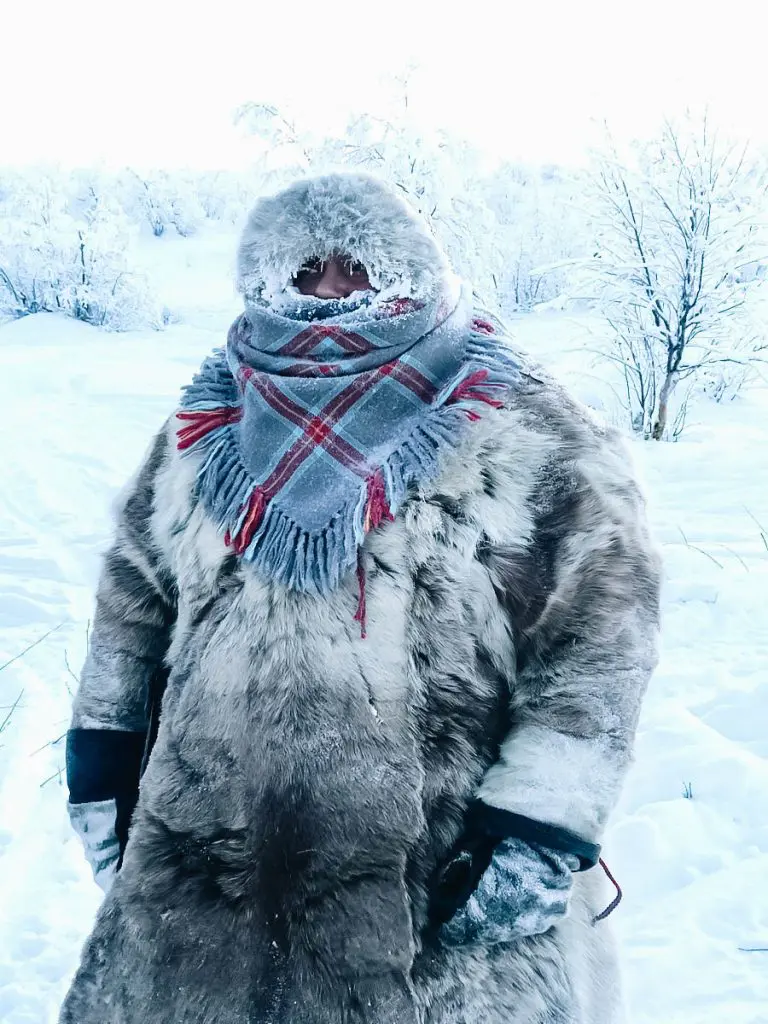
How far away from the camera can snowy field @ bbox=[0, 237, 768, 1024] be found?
206 centimetres

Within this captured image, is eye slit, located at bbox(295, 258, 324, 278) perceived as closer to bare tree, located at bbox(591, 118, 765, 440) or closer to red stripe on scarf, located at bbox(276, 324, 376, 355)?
red stripe on scarf, located at bbox(276, 324, 376, 355)

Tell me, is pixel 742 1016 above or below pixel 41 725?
above

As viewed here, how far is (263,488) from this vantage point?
3.99 feet

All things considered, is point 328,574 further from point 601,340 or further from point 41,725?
point 601,340

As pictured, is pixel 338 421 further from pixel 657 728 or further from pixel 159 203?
pixel 159 203

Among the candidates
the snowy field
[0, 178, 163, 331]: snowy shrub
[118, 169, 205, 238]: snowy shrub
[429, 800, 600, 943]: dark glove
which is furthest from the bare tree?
[118, 169, 205, 238]: snowy shrub

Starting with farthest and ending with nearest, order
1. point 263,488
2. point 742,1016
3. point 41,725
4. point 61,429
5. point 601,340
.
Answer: point 601,340 → point 61,429 → point 41,725 → point 742,1016 → point 263,488

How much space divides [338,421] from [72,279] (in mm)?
12707

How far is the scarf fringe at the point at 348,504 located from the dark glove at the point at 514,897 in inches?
15.0

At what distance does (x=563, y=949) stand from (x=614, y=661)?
0.43 metres

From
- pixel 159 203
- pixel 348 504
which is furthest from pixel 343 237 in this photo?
pixel 159 203

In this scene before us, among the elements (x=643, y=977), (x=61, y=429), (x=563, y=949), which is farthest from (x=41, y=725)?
(x=61, y=429)

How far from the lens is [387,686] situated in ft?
3.60

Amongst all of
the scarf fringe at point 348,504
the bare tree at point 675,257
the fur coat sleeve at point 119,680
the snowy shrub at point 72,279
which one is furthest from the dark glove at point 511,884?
the snowy shrub at point 72,279
